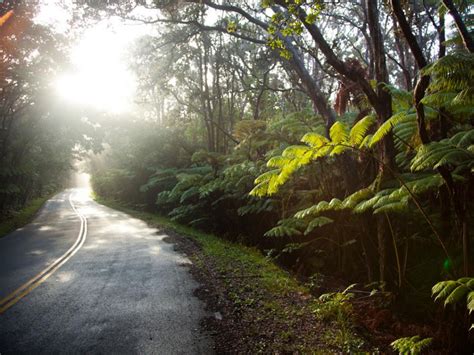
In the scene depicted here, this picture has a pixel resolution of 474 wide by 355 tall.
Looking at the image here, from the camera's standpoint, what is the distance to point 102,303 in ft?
20.8

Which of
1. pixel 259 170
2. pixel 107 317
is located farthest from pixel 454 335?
pixel 259 170

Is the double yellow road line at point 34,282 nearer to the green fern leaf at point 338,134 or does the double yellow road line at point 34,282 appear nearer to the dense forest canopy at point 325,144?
the dense forest canopy at point 325,144

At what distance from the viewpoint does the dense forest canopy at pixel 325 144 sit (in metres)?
4.71

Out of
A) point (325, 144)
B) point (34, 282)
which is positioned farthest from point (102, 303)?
point (325, 144)

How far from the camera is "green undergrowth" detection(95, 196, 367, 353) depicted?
477 centimetres

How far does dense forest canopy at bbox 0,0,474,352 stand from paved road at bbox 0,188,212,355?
251 cm

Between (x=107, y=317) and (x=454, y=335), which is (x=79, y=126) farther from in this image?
(x=454, y=335)

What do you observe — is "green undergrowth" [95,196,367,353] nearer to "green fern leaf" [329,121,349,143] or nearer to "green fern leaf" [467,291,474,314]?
"green fern leaf" [467,291,474,314]

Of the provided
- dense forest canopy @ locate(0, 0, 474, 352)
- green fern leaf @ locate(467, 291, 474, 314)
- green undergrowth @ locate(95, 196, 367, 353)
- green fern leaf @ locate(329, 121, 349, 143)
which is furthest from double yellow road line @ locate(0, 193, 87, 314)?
green fern leaf @ locate(467, 291, 474, 314)

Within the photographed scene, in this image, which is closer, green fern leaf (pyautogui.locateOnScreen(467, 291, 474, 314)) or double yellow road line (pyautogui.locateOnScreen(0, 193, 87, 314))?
green fern leaf (pyautogui.locateOnScreen(467, 291, 474, 314))

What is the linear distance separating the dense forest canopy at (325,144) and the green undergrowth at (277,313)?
42.6 inches

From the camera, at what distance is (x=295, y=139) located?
11.4m

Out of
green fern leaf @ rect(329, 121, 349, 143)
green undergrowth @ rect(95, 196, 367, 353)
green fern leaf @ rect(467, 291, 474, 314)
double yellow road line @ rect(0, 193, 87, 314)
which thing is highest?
green fern leaf @ rect(329, 121, 349, 143)

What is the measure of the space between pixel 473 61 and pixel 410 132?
2201mm
